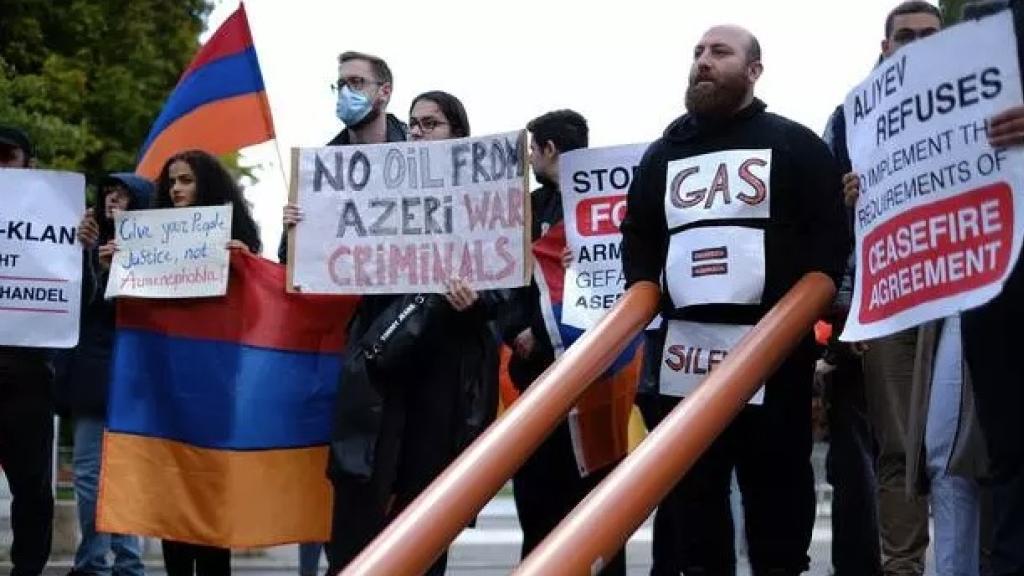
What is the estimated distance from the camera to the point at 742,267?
19.4 feet

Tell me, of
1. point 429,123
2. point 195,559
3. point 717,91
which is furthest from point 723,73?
point 195,559

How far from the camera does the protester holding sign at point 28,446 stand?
8.38 meters

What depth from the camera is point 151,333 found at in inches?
322

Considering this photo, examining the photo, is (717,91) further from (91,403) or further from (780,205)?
(91,403)

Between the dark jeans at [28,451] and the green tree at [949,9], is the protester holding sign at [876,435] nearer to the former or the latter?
the green tree at [949,9]

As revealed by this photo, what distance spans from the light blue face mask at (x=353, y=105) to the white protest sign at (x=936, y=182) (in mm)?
2946

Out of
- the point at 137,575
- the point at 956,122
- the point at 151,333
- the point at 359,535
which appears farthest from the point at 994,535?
the point at 137,575

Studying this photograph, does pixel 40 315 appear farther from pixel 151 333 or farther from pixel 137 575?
pixel 137 575

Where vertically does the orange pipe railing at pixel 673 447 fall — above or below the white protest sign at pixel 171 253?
below

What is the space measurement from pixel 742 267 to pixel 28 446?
12.6 ft

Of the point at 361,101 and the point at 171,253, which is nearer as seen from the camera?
→ the point at 361,101

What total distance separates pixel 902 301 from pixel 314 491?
3.75 meters

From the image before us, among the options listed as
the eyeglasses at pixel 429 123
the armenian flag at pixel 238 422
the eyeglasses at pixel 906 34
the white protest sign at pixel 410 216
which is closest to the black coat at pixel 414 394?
the white protest sign at pixel 410 216

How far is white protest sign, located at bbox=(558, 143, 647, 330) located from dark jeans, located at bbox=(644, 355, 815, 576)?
1.48 m
